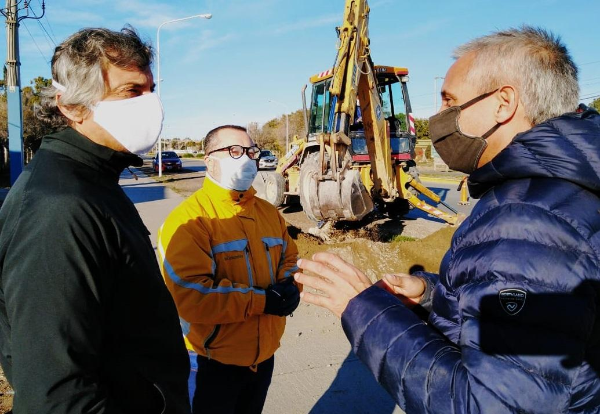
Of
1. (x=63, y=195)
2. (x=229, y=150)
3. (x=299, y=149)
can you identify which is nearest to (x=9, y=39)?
(x=299, y=149)

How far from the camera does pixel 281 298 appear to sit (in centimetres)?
252

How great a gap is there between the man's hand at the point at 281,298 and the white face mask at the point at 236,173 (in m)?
0.69

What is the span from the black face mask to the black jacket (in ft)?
4.10

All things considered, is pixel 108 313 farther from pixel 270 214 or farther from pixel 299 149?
pixel 299 149

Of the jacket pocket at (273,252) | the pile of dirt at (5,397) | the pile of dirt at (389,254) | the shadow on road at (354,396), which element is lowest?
the shadow on road at (354,396)

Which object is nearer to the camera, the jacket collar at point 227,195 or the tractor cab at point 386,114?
the jacket collar at point 227,195

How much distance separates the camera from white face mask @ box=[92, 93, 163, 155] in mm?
1646

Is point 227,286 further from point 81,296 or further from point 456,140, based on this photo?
point 456,140

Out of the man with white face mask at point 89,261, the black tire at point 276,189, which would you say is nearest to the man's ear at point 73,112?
the man with white face mask at point 89,261

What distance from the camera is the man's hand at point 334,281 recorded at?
4.66ft

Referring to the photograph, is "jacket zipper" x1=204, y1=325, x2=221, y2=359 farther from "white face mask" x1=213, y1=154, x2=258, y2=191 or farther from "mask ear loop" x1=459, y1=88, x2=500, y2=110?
"mask ear loop" x1=459, y1=88, x2=500, y2=110

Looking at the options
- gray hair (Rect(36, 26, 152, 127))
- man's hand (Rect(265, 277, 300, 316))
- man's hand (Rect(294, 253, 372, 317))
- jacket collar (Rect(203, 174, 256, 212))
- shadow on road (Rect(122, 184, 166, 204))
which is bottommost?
shadow on road (Rect(122, 184, 166, 204))

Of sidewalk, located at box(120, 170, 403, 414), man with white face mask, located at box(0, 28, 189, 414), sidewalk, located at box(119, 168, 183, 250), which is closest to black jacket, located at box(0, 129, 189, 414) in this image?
man with white face mask, located at box(0, 28, 189, 414)

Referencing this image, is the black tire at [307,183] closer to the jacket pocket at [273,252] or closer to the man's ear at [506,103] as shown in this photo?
the jacket pocket at [273,252]
